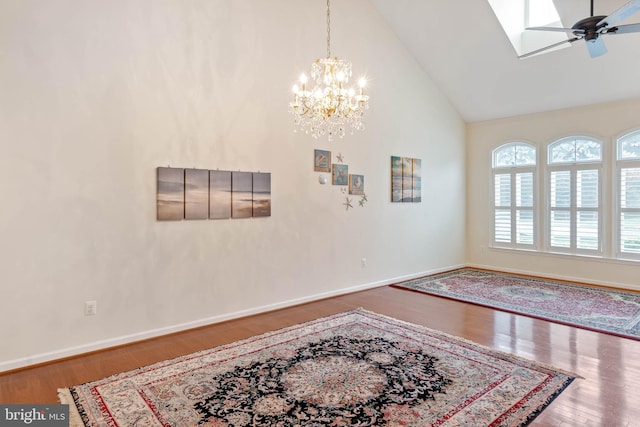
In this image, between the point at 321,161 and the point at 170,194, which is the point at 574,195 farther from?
the point at 170,194

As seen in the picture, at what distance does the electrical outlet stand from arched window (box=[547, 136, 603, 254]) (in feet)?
23.4

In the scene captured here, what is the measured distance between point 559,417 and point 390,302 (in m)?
2.91

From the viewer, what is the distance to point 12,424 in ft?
7.72

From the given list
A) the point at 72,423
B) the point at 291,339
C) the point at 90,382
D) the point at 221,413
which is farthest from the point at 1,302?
the point at 291,339

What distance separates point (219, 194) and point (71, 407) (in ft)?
8.08

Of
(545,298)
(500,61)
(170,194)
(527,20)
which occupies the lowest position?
(545,298)

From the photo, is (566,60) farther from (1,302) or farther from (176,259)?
(1,302)

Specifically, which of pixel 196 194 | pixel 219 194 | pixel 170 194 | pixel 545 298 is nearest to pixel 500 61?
pixel 545 298

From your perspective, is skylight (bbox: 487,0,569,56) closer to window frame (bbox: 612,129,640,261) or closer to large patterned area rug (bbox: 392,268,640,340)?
window frame (bbox: 612,129,640,261)

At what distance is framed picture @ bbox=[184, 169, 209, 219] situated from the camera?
418 cm

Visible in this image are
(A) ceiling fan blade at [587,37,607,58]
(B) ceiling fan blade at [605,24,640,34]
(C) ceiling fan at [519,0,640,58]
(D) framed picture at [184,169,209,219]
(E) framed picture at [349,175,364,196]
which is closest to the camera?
(C) ceiling fan at [519,0,640,58]

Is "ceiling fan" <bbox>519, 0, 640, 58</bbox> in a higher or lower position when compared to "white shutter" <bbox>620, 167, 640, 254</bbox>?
higher

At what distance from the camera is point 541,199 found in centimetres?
697

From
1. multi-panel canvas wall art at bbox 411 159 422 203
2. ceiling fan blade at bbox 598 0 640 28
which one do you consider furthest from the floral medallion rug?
multi-panel canvas wall art at bbox 411 159 422 203
